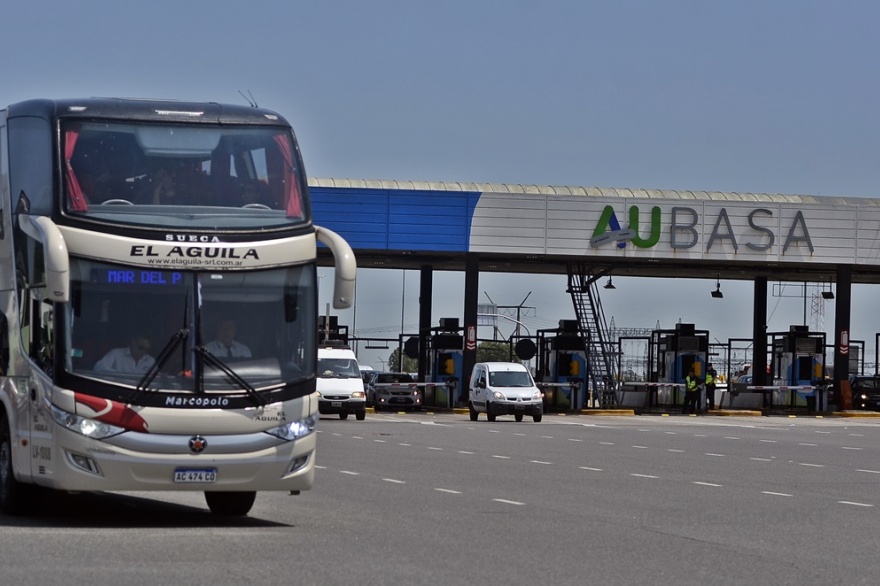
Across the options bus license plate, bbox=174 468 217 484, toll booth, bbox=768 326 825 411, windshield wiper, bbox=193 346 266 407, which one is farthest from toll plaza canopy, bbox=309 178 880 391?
bus license plate, bbox=174 468 217 484

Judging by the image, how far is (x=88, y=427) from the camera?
13734 mm

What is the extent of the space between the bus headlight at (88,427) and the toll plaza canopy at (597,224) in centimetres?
Answer: 3523

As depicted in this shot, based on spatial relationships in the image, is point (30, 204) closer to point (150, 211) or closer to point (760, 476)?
point (150, 211)

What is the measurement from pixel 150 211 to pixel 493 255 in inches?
1496

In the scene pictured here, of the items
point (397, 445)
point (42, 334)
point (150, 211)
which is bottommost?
point (397, 445)

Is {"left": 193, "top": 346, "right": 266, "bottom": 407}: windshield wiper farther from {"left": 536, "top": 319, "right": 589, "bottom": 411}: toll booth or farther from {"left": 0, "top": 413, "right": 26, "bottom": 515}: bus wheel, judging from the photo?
{"left": 536, "top": 319, "right": 589, "bottom": 411}: toll booth

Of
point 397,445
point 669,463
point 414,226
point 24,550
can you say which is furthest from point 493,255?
point 24,550

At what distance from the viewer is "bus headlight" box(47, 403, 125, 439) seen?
13.7 meters

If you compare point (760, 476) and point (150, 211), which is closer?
point (150, 211)

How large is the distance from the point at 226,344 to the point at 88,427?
144 centimetres

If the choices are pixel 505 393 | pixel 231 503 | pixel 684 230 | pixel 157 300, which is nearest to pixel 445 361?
pixel 684 230

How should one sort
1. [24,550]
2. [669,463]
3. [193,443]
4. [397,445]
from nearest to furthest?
[24,550], [193,443], [669,463], [397,445]

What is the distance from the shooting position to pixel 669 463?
25.6 metres

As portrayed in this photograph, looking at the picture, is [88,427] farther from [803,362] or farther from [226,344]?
[803,362]
